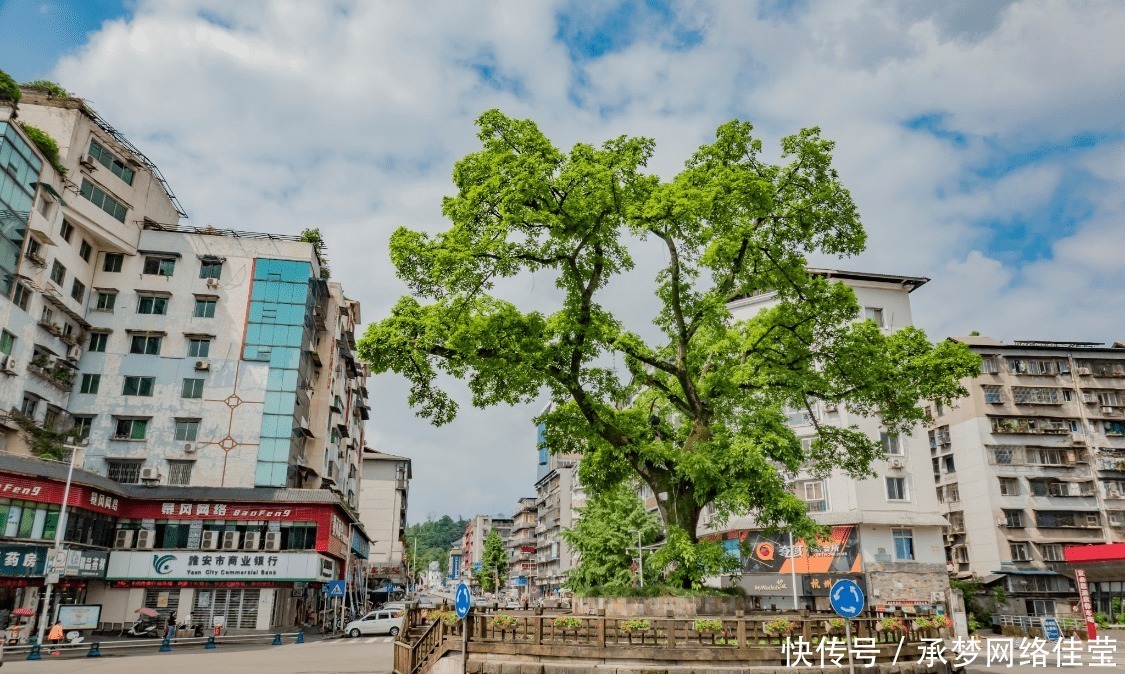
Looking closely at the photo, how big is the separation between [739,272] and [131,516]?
38.3 metres

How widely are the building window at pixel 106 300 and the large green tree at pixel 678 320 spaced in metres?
33.6

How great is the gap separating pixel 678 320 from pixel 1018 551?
4731cm

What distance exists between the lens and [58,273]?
40.7m

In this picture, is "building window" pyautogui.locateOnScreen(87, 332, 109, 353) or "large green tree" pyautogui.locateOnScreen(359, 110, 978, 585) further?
"building window" pyautogui.locateOnScreen(87, 332, 109, 353)

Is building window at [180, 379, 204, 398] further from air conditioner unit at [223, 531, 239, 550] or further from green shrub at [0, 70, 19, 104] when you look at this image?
green shrub at [0, 70, 19, 104]

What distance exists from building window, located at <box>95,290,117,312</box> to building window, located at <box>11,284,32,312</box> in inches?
252

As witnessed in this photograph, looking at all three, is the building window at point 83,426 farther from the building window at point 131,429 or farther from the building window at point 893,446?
the building window at point 893,446

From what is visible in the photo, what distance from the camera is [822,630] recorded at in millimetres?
17172

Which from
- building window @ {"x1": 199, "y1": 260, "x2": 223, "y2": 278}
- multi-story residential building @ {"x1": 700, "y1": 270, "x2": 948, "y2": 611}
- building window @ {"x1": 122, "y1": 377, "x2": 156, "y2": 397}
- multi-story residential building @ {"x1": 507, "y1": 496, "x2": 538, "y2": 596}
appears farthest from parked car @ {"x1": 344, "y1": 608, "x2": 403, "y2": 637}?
multi-story residential building @ {"x1": 507, "y1": 496, "x2": 538, "y2": 596}

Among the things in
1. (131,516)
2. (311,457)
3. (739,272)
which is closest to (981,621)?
(739,272)

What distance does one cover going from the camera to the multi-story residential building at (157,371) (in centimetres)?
3831

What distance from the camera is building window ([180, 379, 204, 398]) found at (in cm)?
4384

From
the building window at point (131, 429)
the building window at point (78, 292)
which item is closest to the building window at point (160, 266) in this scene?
the building window at point (78, 292)


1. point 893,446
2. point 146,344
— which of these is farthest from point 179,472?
point 893,446
